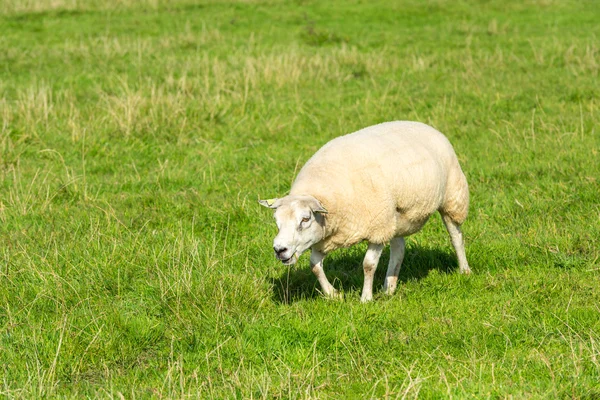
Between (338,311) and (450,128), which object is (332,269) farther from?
(450,128)

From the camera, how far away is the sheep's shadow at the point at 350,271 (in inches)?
233

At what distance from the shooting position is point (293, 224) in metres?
5.08

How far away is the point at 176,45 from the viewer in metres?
17.0

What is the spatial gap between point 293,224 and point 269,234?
1962 mm

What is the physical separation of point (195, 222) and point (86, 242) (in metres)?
1.17

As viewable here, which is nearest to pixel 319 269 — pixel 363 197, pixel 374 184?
pixel 363 197

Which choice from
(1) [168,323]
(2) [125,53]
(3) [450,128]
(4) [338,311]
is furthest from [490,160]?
(2) [125,53]

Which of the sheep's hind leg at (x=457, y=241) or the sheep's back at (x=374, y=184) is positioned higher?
the sheep's back at (x=374, y=184)

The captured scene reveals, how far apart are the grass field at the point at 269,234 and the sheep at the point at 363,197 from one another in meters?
0.44

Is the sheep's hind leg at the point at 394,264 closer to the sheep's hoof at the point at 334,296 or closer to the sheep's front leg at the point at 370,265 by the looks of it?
the sheep's front leg at the point at 370,265

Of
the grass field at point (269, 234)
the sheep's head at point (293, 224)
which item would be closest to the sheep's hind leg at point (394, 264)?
the grass field at point (269, 234)

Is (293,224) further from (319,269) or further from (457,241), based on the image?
(457,241)

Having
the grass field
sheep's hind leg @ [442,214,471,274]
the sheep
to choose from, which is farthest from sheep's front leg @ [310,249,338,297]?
sheep's hind leg @ [442,214,471,274]

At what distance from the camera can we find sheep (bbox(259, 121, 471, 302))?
5.18 m
